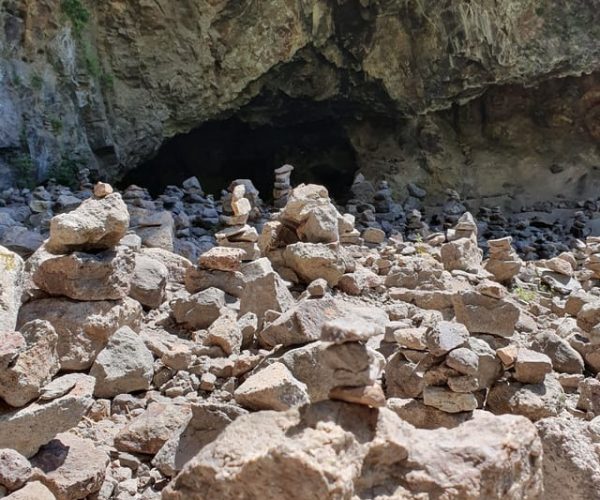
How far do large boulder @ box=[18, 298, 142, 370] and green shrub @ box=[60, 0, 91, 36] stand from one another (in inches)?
337

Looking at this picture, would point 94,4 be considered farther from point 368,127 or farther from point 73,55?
point 368,127

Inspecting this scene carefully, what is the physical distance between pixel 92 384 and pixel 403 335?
1510mm

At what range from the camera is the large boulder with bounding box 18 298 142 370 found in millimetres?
3184

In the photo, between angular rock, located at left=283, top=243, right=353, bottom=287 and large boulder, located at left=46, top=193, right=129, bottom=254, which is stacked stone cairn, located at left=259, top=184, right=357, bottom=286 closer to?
angular rock, located at left=283, top=243, right=353, bottom=287

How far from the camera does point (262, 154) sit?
15.5 m

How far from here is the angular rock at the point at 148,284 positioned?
159 inches

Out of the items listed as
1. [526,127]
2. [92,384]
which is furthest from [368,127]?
[92,384]

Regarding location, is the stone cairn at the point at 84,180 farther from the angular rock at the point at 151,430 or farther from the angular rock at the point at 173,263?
the angular rock at the point at 151,430

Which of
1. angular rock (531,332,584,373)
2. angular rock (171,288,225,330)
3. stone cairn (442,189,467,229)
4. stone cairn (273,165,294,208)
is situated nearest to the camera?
angular rock (171,288,225,330)

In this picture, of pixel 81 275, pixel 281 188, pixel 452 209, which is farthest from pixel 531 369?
pixel 452 209

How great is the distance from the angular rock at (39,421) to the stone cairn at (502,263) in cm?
474

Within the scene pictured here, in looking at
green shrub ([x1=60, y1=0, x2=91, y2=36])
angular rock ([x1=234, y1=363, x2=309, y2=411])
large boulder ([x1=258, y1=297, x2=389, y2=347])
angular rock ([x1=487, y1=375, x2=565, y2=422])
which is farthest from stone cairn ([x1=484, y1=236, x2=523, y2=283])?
green shrub ([x1=60, y1=0, x2=91, y2=36])

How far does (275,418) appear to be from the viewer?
177 centimetres

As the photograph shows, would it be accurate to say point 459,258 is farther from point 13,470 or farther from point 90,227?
point 13,470
